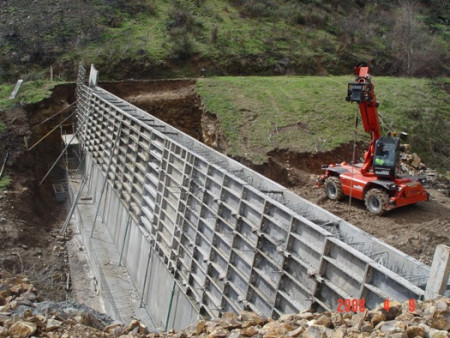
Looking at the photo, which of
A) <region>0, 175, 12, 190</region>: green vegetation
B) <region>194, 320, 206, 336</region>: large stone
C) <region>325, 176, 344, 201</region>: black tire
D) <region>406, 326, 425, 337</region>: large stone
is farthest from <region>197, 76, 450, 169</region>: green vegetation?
<region>406, 326, 425, 337</region>: large stone

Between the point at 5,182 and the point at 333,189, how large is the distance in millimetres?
13833

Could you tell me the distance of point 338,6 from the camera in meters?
46.1

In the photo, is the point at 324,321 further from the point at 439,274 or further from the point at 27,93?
the point at 27,93

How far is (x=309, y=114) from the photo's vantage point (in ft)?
75.9

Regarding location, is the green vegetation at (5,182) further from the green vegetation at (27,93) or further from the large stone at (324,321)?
the large stone at (324,321)

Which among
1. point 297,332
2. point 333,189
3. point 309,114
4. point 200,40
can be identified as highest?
point 200,40

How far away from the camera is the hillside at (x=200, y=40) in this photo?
1171 inches

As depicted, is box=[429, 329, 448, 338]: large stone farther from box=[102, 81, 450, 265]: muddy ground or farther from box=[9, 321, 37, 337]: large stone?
box=[102, 81, 450, 265]: muddy ground

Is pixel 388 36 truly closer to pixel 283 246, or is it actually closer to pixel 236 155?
pixel 236 155

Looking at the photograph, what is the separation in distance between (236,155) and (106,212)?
19.9 ft

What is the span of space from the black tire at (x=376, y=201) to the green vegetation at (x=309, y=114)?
5.52 m

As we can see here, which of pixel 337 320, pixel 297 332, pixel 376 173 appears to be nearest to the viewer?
pixel 297 332
